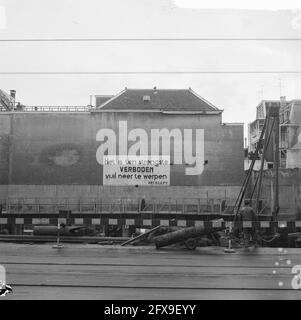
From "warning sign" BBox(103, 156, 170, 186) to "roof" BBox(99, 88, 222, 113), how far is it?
13.6 feet

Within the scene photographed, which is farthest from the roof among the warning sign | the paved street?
the paved street

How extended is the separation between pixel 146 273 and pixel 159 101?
96.1 ft

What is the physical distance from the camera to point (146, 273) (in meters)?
7.85

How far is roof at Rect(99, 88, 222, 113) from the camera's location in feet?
116

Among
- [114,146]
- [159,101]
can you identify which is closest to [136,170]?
[114,146]

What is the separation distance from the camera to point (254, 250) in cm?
1140

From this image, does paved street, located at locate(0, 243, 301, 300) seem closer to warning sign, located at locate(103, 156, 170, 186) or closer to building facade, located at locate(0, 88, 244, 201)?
warning sign, located at locate(103, 156, 170, 186)

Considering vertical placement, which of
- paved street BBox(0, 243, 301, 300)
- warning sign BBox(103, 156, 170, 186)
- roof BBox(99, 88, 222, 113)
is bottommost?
paved street BBox(0, 243, 301, 300)

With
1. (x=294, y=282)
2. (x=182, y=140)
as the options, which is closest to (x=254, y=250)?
(x=294, y=282)

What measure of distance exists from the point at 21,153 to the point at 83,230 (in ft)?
71.5

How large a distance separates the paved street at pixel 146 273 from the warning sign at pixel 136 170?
22237mm

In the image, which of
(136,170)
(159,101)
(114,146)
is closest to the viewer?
(136,170)

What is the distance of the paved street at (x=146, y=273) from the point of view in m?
6.18

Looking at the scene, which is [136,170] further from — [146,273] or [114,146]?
[146,273]
